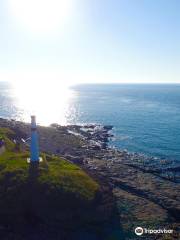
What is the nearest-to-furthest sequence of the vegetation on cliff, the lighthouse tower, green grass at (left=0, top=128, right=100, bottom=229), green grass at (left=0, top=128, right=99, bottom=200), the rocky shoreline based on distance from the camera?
the vegetation on cliff < green grass at (left=0, top=128, right=100, bottom=229) < the rocky shoreline < green grass at (left=0, top=128, right=99, bottom=200) < the lighthouse tower

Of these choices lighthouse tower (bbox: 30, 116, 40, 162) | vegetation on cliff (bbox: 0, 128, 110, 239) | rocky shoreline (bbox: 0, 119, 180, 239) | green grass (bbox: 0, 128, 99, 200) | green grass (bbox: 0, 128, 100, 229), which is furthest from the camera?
lighthouse tower (bbox: 30, 116, 40, 162)

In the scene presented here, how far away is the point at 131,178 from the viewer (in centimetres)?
4250

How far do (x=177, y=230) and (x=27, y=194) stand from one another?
501 inches

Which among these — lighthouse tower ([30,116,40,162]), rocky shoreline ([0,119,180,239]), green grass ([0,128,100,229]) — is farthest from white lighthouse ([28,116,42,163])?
rocky shoreline ([0,119,180,239])

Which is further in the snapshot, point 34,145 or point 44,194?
point 34,145

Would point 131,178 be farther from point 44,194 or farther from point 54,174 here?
point 44,194

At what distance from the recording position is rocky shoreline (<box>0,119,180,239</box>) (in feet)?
99.3

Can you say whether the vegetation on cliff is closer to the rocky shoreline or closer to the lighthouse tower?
the lighthouse tower

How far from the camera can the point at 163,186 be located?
4031 centimetres

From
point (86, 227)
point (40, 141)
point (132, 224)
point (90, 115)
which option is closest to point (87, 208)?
point (86, 227)

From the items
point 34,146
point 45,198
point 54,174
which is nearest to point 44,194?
point 45,198

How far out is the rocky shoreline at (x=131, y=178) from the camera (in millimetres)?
30281

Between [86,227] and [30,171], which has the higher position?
[30,171]

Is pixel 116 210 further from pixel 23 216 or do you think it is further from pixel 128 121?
pixel 128 121
